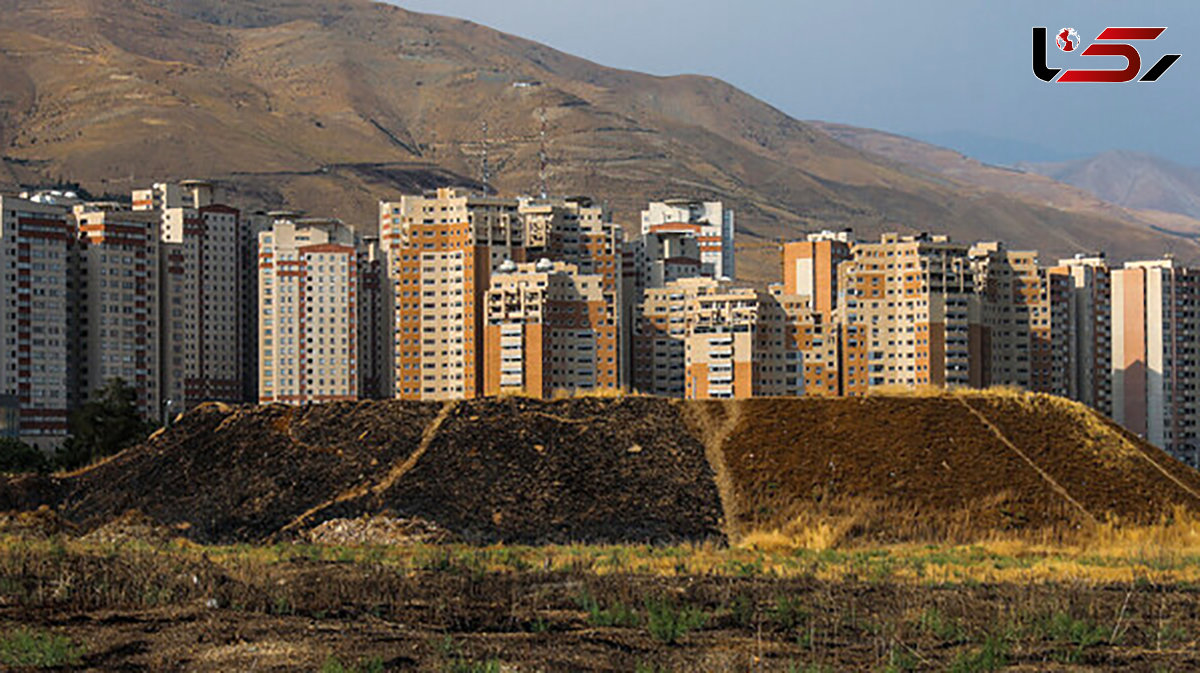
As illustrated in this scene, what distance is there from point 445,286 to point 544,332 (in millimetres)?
12612

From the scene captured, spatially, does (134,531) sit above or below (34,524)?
below

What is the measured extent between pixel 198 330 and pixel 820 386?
46341mm

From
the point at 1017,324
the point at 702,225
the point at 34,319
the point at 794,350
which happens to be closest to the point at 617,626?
the point at 794,350

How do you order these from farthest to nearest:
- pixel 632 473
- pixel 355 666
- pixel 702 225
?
pixel 702 225 < pixel 632 473 < pixel 355 666

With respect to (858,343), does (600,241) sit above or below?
above

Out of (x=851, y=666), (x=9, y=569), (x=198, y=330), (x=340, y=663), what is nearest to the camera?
(x=340, y=663)

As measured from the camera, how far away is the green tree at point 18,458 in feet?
236

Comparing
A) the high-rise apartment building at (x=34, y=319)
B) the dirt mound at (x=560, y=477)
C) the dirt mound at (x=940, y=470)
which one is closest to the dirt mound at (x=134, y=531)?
the dirt mound at (x=560, y=477)

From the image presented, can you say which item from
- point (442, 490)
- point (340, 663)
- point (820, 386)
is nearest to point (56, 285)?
point (820, 386)

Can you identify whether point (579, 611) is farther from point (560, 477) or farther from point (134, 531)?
point (560, 477)

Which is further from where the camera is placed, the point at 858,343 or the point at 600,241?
the point at 600,241

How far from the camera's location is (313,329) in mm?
116312

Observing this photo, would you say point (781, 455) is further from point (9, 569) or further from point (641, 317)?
point (641, 317)

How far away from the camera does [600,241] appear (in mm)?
118062
